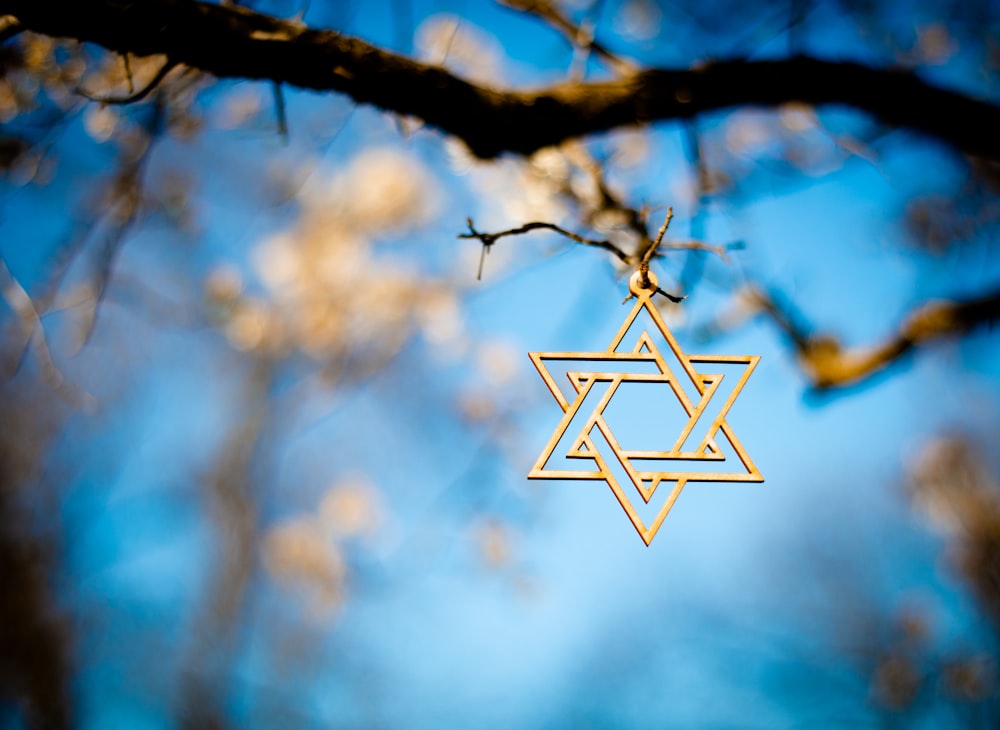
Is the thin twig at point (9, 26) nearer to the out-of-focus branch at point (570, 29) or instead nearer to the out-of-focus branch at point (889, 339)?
the out-of-focus branch at point (570, 29)

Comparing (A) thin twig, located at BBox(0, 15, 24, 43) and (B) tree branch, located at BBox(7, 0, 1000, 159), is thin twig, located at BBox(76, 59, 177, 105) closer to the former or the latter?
(B) tree branch, located at BBox(7, 0, 1000, 159)

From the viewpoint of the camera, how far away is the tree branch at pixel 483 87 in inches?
60.9

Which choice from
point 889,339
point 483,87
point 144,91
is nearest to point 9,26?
point 144,91

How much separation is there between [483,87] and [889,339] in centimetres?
199

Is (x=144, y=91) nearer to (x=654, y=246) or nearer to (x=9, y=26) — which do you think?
(x=9, y=26)

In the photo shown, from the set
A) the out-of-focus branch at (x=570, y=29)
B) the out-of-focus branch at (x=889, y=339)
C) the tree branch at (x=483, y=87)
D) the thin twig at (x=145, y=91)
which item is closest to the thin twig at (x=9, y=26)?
the tree branch at (x=483, y=87)

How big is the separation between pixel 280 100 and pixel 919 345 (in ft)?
8.46

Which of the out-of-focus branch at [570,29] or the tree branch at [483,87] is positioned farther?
the out-of-focus branch at [570,29]

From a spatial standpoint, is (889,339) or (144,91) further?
(889,339)

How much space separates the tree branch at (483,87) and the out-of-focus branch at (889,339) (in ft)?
2.11

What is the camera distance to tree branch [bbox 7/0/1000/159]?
155 cm

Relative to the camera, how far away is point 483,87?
6.00 ft

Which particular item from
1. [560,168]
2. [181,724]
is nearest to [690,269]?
[560,168]

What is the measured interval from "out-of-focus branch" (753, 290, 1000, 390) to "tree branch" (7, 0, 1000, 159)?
0.64 m
